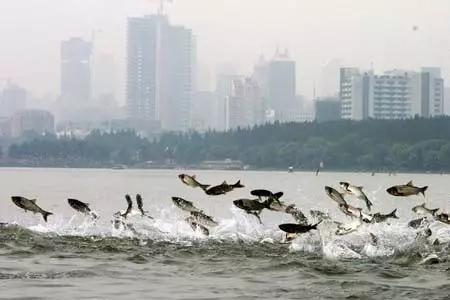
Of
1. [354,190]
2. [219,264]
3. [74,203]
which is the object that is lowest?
[219,264]

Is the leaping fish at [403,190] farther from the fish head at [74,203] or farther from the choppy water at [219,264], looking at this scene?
the fish head at [74,203]

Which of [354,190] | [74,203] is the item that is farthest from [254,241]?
[74,203]

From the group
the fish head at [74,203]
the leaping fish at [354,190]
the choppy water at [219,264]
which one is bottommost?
the choppy water at [219,264]

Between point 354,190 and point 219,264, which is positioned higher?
point 354,190

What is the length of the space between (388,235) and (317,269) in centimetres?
749

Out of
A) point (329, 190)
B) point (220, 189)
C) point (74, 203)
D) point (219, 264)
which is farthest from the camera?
point (74, 203)

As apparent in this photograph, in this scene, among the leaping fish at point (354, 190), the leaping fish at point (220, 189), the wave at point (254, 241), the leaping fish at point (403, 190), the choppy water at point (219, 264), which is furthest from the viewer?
the leaping fish at point (354, 190)

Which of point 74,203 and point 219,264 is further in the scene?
point 74,203

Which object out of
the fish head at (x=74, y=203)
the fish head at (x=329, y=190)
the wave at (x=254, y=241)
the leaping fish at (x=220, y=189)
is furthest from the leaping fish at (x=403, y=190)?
the fish head at (x=74, y=203)

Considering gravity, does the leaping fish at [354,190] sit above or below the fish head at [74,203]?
above

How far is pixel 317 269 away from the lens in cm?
2323

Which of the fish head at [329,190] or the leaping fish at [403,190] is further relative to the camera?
the fish head at [329,190]

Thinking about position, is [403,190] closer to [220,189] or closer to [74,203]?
[220,189]

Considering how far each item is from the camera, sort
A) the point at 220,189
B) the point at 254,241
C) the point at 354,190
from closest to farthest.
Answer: the point at 220,189 < the point at 354,190 < the point at 254,241
